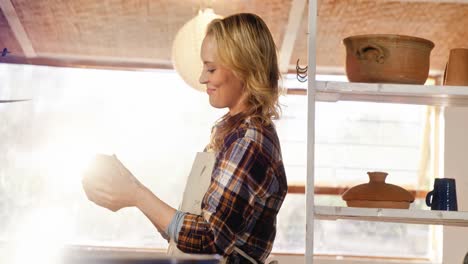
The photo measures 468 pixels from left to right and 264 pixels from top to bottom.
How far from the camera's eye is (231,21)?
2.37 m

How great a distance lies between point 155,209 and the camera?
7.30 feet

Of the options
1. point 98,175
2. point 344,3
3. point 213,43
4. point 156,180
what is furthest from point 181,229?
point 156,180

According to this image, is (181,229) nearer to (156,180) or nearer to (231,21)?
(231,21)

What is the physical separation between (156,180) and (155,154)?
0.19 meters

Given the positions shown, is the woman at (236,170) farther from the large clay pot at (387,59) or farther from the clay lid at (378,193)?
the clay lid at (378,193)

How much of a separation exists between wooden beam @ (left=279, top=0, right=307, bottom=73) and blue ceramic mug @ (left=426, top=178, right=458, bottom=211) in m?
2.35

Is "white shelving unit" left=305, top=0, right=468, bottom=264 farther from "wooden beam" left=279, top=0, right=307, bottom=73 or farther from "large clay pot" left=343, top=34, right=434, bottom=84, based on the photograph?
"wooden beam" left=279, top=0, right=307, bottom=73

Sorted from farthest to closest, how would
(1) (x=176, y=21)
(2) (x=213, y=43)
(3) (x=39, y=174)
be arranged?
(3) (x=39, y=174) < (1) (x=176, y=21) < (2) (x=213, y=43)

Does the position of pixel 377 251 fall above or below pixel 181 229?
below

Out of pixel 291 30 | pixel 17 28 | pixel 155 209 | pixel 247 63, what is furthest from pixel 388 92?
pixel 17 28

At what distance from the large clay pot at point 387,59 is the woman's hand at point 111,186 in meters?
1.07

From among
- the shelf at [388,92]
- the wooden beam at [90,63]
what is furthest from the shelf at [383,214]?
the wooden beam at [90,63]

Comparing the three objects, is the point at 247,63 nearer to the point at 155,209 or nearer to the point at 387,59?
the point at 155,209

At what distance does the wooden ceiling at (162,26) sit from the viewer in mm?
5316
